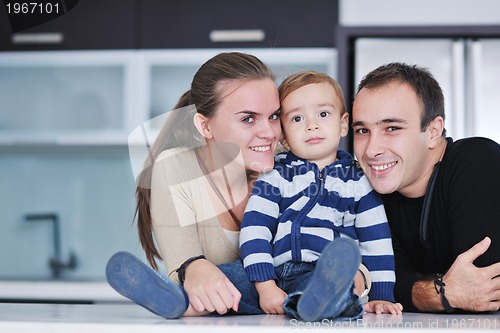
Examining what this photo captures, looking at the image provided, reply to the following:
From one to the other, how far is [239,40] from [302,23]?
29cm

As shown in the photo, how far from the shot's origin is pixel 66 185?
3.09m

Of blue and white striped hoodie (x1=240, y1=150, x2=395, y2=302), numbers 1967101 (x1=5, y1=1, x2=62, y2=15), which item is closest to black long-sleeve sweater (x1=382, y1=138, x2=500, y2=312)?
blue and white striped hoodie (x1=240, y1=150, x2=395, y2=302)

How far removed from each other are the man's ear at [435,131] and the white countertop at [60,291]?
1.59 meters

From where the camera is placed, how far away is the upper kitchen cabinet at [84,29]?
115 inches

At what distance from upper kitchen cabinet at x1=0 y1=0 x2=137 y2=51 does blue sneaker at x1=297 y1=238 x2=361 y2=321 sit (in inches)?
85.5

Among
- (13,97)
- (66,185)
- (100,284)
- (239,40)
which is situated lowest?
(100,284)

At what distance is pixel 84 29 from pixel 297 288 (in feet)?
6.96

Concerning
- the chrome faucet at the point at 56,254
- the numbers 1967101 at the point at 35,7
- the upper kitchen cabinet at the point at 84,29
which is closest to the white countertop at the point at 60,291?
the chrome faucet at the point at 56,254

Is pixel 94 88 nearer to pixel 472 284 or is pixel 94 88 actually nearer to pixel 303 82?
pixel 303 82

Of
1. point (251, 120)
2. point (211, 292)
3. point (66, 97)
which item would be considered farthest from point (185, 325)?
point (66, 97)

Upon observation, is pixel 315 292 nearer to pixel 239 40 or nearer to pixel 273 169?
pixel 273 169

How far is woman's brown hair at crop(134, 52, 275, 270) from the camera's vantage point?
146 cm

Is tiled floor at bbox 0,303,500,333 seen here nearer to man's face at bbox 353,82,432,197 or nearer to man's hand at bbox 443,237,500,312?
man's hand at bbox 443,237,500,312

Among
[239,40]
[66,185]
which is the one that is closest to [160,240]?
[239,40]
